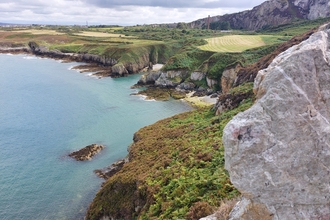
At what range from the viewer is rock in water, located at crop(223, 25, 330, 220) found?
7.60 m

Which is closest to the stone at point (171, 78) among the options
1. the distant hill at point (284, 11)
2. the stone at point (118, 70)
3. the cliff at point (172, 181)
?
the stone at point (118, 70)

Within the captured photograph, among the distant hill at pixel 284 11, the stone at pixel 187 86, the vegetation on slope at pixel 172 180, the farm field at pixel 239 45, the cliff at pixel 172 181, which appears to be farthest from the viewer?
the distant hill at pixel 284 11

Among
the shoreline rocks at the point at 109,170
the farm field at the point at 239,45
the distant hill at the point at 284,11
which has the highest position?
the distant hill at the point at 284,11

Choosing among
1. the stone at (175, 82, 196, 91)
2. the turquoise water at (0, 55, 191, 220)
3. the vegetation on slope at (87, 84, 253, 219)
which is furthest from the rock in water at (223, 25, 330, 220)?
the stone at (175, 82, 196, 91)

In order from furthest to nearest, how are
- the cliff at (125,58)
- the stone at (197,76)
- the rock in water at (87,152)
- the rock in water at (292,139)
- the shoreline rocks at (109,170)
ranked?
the cliff at (125,58) → the stone at (197,76) → the rock in water at (87,152) → the shoreline rocks at (109,170) → the rock in water at (292,139)

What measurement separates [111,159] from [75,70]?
231 feet

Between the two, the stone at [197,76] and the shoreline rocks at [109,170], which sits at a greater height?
the stone at [197,76]

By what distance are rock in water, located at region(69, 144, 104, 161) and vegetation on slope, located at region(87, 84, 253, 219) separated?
34.2 feet

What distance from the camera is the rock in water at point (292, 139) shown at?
760 centimetres

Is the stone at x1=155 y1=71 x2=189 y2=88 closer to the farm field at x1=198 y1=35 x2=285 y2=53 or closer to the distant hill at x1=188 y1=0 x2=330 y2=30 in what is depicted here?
the farm field at x1=198 y1=35 x2=285 y2=53

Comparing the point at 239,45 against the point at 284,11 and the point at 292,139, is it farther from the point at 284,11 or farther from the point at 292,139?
the point at 284,11

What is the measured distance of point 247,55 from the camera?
2810 inches

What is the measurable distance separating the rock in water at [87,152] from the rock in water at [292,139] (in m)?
31.5

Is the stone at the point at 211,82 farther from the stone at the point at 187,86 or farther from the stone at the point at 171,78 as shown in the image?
the stone at the point at 171,78
